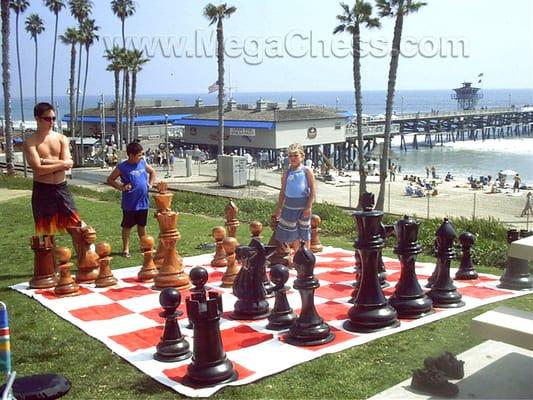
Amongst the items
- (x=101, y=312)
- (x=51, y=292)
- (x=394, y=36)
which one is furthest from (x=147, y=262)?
(x=394, y=36)

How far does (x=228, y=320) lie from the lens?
5.05 m

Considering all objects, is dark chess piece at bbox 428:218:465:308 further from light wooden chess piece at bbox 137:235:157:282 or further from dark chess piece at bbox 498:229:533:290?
light wooden chess piece at bbox 137:235:157:282

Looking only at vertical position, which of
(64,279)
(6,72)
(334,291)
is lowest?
(334,291)

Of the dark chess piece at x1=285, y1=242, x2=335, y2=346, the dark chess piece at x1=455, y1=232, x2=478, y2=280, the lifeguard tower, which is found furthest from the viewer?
the lifeguard tower

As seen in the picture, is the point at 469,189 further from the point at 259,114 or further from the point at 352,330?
the point at 352,330

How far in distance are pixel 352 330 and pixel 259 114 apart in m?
44.3

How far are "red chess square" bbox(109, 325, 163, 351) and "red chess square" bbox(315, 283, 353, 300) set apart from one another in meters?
1.64

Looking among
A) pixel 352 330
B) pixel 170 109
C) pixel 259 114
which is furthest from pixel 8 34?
pixel 170 109

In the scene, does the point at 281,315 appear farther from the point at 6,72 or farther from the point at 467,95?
the point at 467,95

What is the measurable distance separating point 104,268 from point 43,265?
0.65m

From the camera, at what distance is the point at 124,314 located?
17.4 feet

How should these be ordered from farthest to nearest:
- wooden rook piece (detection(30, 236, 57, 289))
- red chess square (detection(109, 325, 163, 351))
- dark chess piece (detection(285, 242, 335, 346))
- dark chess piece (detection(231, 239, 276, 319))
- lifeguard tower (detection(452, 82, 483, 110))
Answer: lifeguard tower (detection(452, 82, 483, 110)) < wooden rook piece (detection(30, 236, 57, 289)) < dark chess piece (detection(231, 239, 276, 319)) < red chess square (detection(109, 325, 163, 351)) < dark chess piece (detection(285, 242, 335, 346))

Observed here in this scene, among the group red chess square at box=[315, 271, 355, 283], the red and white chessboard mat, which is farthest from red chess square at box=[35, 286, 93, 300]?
Result: red chess square at box=[315, 271, 355, 283]

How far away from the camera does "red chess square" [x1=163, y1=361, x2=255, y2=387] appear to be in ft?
12.7
